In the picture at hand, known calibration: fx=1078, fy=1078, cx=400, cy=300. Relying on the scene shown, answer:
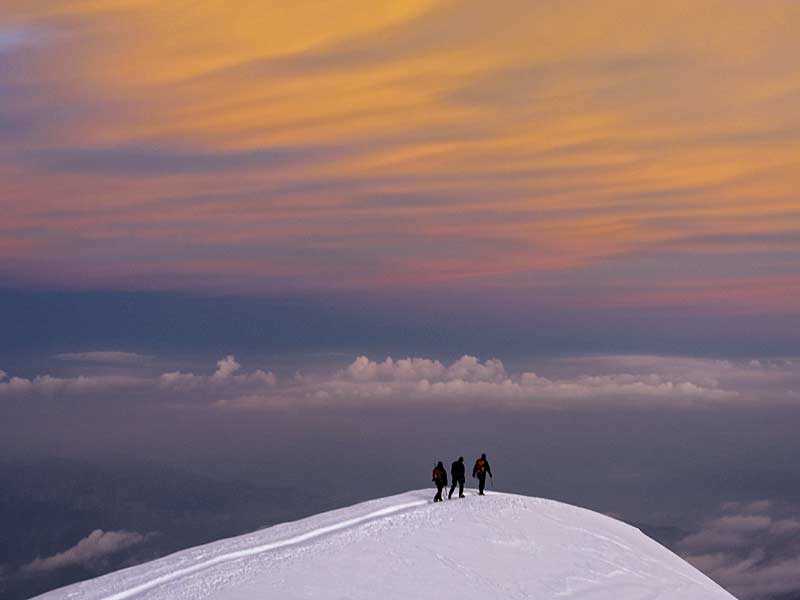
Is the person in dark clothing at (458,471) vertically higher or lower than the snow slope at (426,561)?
higher

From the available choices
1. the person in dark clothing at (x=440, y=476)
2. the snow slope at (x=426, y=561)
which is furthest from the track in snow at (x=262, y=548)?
the person in dark clothing at (x=440, y=476)

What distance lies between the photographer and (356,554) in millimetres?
37562

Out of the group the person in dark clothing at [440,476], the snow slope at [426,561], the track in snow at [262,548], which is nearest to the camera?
the track in snow at [262,548]

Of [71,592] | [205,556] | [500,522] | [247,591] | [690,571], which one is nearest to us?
[247,591]

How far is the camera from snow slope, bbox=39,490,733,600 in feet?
112

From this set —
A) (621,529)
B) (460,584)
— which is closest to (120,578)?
(460,584)

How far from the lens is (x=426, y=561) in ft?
124

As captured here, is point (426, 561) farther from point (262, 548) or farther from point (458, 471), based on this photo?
point (458, 471)

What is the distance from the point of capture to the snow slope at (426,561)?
3428 centimetres

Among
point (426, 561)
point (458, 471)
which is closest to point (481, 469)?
point (458, 471)

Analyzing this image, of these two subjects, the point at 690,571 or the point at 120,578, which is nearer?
the point at 120,578

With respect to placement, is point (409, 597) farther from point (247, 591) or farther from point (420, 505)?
point (420, 505)

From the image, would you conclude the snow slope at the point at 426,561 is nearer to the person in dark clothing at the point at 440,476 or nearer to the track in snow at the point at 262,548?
the track in snow at the point at 262,548

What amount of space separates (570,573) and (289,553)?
1053 centimetres
